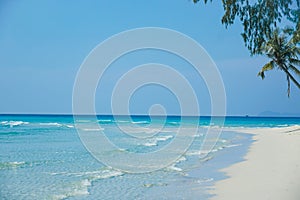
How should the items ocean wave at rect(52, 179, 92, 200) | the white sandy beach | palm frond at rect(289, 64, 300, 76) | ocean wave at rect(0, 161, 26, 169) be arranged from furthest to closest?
palm frond at rect(289, 64, 300, 76) < ocean wave at rect(0, 161, 26, 169) < ocean wave at rect(52, 179, 92, 200) < the white sandy beach

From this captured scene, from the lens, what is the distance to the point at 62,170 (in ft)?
32.3

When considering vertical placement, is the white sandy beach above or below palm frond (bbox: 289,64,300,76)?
below

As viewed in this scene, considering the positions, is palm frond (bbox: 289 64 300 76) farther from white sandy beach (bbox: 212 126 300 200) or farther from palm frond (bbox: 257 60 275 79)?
white sandy beach (bbox: 212 126 300 200)

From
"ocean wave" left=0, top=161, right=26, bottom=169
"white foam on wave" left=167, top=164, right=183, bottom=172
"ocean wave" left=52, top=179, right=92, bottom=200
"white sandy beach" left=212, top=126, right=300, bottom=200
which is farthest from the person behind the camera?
"ocean wave" left=0, top=161, right=26, bottom=169

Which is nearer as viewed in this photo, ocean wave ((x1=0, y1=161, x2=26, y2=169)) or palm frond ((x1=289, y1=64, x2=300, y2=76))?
ocean wave ((x1=0, y1=161, x2=26, y2=169))

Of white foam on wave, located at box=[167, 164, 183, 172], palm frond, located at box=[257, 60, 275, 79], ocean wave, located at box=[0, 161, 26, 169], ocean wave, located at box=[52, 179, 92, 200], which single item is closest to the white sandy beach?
white foam on wave, located at box=[167, 164, 183, 172]

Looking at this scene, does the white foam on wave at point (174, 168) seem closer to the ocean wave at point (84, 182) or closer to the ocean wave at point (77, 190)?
the ocean wave at point (84, 182)

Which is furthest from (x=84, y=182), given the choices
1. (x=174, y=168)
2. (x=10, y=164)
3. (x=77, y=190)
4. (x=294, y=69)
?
(x=294, y=69)

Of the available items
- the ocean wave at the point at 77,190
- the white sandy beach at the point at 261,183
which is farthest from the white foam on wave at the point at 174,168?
the ocean wave at the point at 77,190

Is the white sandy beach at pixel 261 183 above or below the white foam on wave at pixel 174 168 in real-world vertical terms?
above

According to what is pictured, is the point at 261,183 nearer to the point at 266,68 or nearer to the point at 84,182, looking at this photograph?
the point at 84,182

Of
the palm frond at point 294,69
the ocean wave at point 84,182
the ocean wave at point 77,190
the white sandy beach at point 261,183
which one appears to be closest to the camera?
the white sandy beach at point 261,183

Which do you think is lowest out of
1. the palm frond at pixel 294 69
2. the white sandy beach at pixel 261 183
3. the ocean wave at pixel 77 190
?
the ocean wave at pixel 77 190

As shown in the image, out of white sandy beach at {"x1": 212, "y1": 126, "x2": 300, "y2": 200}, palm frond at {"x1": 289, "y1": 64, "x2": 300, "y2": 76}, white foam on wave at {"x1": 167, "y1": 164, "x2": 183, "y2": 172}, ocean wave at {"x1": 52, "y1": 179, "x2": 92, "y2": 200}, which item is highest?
palm frond at {"x1": 289, "y1": 64, "x2": 300, "y2": 76}
